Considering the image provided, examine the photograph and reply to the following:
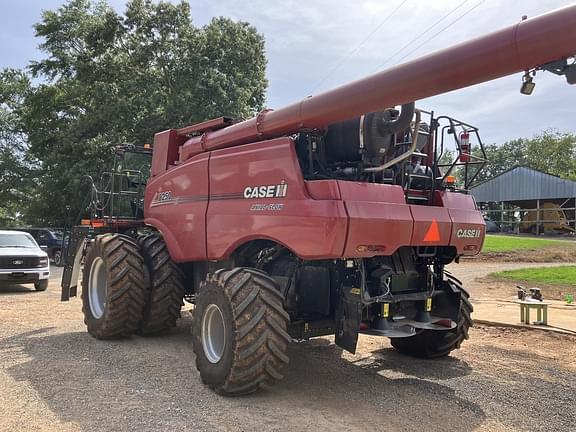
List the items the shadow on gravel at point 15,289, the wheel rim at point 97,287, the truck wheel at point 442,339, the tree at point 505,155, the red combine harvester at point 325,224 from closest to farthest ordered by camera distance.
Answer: the red combine harvester at point 325,224 < the truck wheel at point 442,339 < the wheel rim at point 97,287 < the shadow on gravel at point 15,289 < the tree at point 505,155

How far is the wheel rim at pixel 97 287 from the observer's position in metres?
8.29

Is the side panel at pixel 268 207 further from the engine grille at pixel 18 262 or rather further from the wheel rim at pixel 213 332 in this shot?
the engine grille at pixel 18 262

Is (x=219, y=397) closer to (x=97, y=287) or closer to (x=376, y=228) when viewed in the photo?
(x=376, y=228)

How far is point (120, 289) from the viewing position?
749 cm

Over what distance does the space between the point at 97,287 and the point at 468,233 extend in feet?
18.4

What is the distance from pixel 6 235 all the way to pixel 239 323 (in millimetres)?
12269

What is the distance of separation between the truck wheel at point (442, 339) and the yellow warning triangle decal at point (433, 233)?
1.02 m

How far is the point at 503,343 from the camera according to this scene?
804cm

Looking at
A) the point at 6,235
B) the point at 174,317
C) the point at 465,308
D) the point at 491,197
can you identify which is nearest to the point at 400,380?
the point at 465,308

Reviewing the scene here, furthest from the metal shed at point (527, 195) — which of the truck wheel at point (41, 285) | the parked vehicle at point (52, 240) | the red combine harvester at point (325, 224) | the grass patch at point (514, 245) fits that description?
the red combine harvester at point (325, 224)

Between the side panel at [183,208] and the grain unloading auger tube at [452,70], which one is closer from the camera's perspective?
the grain unloading auger tube at [452,70]

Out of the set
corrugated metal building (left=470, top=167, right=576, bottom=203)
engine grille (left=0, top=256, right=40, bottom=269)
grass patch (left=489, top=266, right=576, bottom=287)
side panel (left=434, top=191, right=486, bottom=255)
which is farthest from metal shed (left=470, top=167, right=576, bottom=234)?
side panel (left=434, top=191, right=486, bottom=255)

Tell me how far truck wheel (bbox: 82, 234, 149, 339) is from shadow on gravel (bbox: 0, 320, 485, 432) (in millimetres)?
287

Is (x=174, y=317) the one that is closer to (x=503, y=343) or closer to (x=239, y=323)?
(x=239, y=323)
